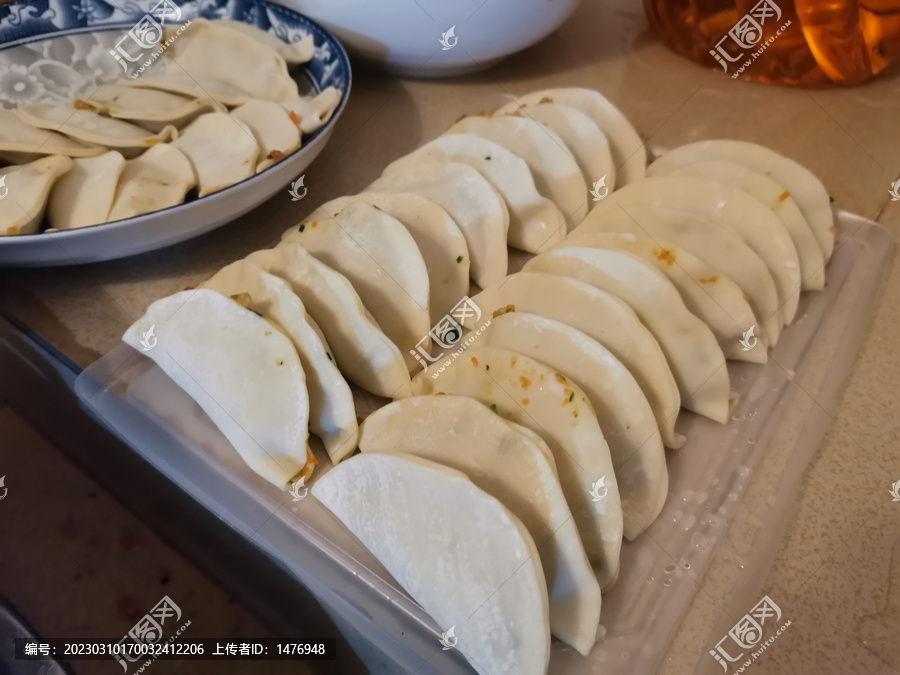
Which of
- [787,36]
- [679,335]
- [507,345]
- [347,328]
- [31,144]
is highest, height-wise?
[787,36]

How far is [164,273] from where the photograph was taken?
138 cm

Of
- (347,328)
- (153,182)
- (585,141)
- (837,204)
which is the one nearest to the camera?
(347,328)

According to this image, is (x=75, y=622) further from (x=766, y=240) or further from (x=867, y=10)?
(x=867, y=10)

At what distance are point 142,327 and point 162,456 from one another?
0.78 ft

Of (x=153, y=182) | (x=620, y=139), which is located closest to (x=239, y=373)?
(x=153, y=182)

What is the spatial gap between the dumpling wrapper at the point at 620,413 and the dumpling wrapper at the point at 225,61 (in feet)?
3.51

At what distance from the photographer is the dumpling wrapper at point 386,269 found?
1.17m

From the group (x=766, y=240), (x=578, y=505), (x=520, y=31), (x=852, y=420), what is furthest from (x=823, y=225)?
(x=520, y=31)

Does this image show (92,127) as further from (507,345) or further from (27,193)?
(507,345)

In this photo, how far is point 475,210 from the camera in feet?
4.31

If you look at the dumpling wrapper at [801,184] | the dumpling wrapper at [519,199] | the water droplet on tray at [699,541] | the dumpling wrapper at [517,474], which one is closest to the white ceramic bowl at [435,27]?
the dumpling wrapper at [519,199]

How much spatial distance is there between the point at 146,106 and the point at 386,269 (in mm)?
838

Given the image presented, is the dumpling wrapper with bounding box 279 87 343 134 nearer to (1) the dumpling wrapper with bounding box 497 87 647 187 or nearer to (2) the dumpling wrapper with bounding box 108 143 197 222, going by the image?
(2) the dumpling wrapper with bounding box 108 143 197 222

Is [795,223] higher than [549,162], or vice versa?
[795,223]
